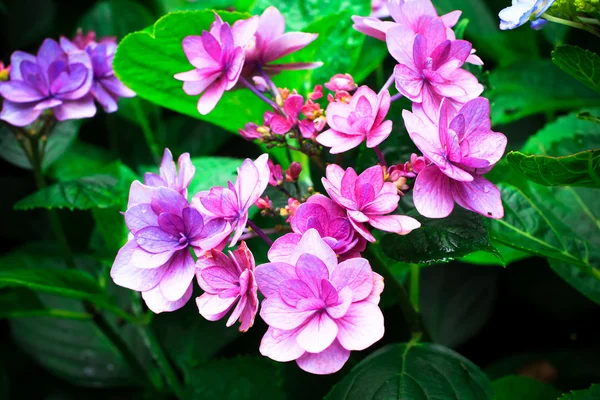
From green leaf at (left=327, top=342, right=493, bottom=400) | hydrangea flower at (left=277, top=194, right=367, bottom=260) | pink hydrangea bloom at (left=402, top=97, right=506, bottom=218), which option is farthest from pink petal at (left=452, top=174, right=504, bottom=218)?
green leaf at (left=327, top=342, right=493, bottom=400)

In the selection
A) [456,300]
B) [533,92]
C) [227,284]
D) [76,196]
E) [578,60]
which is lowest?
[456,300]

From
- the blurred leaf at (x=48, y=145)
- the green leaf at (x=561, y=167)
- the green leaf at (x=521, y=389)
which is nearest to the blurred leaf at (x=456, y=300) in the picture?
the green leaf at (x=521, y=389)

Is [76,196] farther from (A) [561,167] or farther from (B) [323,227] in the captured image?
(A) [561,167]

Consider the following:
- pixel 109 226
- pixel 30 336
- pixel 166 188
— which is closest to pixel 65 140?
pixel 109 226

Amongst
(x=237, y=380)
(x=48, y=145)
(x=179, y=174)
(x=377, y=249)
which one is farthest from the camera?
(x=48, y=145)

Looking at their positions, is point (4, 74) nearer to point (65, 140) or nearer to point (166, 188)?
point (65, 140)

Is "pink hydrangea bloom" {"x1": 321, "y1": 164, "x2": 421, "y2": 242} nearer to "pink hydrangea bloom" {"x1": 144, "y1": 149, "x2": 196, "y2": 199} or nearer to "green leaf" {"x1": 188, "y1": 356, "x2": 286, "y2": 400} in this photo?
"pink hydrangea bloom" {"x1": 144, "y1": 149, "x2": 196, "y2": 199}

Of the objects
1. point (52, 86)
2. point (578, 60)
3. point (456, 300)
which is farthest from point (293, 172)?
point (456, 300)
